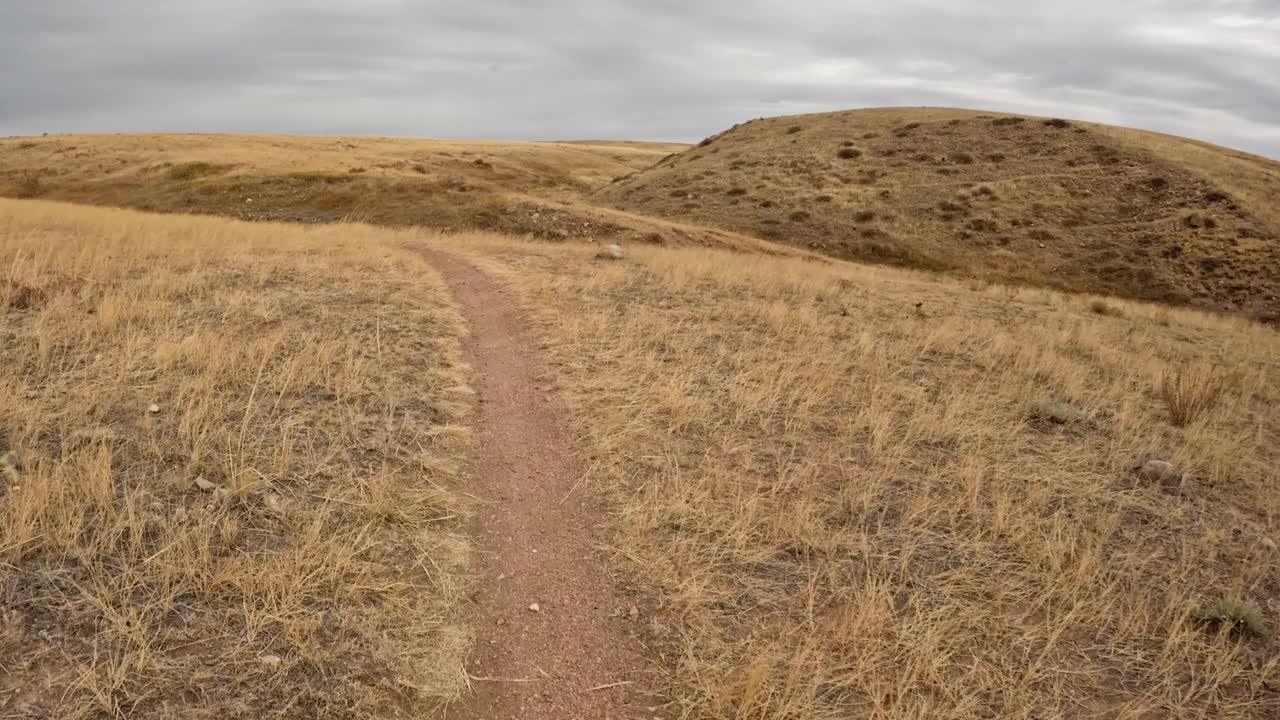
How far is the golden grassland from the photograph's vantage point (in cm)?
363

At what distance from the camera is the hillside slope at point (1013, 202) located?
83.5 ft

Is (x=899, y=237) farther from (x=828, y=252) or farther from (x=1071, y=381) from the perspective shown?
(x=1071, y=381)

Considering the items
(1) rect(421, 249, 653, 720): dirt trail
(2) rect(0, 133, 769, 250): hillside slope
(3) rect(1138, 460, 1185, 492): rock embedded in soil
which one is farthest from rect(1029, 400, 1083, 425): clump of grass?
(2) rect(0, 133, 769, 250): hillside slope

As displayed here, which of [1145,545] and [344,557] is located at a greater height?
[344,557]

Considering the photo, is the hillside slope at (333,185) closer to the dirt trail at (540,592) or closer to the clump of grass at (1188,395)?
the clump of grass at (1188,395)

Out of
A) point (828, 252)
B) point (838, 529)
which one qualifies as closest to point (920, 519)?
point (838, 529)

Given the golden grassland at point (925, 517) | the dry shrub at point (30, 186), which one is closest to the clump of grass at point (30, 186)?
the dry shrub at point (30, 186)

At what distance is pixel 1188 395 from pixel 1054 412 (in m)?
2.12

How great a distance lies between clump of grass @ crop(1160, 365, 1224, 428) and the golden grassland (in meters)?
0.04

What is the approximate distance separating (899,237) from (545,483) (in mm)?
26909

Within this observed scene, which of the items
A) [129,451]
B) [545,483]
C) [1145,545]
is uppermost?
[129,451]

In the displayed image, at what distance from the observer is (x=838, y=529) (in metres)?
4.87

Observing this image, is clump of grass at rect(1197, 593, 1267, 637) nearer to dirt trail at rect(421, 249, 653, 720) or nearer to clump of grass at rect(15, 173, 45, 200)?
dirt trail at rect(421, 249, 653, 720)

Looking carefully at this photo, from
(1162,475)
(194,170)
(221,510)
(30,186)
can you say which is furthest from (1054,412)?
(30,186)
